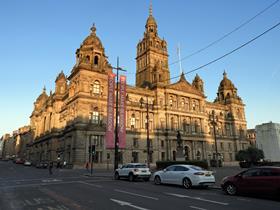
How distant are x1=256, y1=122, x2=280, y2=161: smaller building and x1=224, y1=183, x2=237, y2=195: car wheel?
2647 cm

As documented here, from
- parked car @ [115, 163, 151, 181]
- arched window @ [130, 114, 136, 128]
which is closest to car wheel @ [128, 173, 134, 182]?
parked car @ [115, 163, 151, 181]

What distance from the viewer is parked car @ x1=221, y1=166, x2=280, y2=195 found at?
11.9 m

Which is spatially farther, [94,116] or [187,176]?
[94,116]

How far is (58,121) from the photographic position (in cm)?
6638

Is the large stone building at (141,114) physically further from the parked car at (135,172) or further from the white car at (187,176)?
the white car at (187,176)

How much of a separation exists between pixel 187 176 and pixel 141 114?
142ft

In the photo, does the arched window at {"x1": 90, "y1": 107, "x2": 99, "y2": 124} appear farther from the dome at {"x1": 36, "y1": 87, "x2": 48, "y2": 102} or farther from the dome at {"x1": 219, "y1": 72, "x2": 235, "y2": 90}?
the dome at {"x1": 36, "y1": 87, "x2": 48, "y2": 102}

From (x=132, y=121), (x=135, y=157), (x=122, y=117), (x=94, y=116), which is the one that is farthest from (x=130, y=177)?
(x=132, y=121)

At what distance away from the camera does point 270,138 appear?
120 feet

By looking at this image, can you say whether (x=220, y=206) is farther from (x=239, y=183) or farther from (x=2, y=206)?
(x=2, y=206)

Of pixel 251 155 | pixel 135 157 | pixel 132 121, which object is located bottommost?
pixel 135 157

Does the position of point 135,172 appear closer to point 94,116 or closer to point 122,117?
point 122,117

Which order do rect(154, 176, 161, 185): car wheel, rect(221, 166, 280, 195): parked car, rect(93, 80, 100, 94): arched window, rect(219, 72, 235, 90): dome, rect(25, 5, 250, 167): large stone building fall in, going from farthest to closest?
rect(219, 72, 235, 90): dome, rect(93, 80, 100, 94): arched window, rect(25, 5, 250, 167): large stone building, rect(154, 176, 161, 185): car wheel, rect(221, 166, 280, 195): parked car

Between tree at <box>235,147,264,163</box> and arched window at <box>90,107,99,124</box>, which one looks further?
arched window at <box>90,107,99,124</box>
